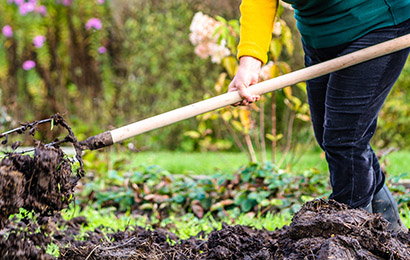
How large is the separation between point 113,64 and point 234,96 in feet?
21.4

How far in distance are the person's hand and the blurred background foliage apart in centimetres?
528

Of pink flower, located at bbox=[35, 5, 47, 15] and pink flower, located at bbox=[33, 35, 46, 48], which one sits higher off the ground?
pink flower, located at bbox=[35, 5, 47, 15]

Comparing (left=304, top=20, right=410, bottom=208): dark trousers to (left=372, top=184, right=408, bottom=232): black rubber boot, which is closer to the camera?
(left=304, top=20, right=410, bottom=208): dark trousers

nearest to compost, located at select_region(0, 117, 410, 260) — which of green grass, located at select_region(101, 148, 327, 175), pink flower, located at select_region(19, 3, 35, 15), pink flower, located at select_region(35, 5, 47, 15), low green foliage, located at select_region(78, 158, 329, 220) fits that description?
low green foliage, located at select_region(78, 158, 329, 220)

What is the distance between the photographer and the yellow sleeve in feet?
7.06

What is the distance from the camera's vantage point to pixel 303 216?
1.93 m

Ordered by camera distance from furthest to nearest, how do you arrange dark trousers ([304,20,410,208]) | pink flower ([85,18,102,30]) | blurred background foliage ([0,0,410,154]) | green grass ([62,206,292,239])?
blurred background foliage ([0,0,410,154])
pink flower ([85,18,102,30])
green grass ([62,206,292,239])
dark trousers ([304,20,410,208])

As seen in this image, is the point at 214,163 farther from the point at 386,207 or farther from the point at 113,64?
the point at 386,207

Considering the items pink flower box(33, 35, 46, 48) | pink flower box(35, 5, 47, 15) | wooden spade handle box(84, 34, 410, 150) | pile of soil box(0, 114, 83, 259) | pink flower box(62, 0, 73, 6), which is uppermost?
pink flower box(62, 0, 73, 6)

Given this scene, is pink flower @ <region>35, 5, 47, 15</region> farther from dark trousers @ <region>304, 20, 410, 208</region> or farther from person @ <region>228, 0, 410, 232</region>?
dark trousers @ <region>304, 20, 410, 208</region>

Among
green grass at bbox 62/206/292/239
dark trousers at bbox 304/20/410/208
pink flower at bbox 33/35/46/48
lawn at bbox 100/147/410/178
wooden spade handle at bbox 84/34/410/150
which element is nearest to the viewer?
wooden spade handle at bbox 84/34/410/150

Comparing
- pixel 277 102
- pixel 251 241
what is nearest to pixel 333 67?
pixel 251 241

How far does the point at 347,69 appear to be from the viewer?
6.79 ft

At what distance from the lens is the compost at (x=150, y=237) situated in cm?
167
